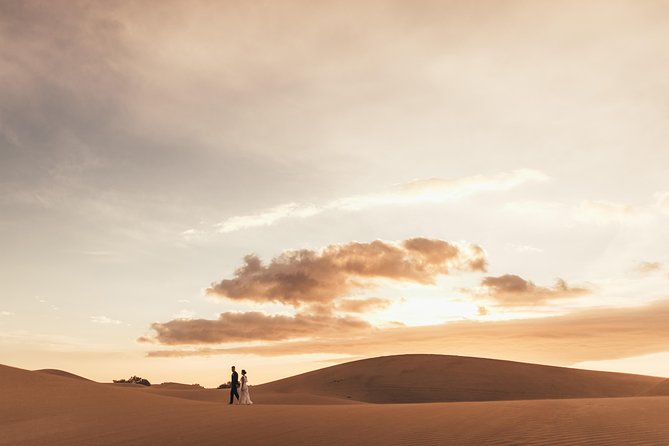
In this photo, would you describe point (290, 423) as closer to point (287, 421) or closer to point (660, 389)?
point (287, 421)

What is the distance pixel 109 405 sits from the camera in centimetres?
1922

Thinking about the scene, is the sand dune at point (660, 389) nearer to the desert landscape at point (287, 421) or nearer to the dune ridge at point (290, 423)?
the dune ridge at point (290, 423)

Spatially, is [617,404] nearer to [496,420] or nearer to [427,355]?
[496,420]

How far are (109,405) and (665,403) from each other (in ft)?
57.8

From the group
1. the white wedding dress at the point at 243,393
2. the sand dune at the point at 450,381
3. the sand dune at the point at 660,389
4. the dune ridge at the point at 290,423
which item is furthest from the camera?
the sand dune at the point at 660,389

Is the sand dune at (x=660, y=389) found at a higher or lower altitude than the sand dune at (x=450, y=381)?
lower

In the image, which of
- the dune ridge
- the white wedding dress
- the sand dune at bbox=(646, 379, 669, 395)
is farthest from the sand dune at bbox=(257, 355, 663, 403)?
the dune ridge

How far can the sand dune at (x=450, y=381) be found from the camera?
4784cm

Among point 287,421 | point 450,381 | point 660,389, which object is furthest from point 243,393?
point 660,389

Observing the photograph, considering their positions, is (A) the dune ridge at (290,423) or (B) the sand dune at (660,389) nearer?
(A) the dune ridge at (290,423)

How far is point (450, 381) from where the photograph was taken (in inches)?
2019

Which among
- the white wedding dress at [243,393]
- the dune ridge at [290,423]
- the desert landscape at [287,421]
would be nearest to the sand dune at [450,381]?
the white wedding dress at [243,393]

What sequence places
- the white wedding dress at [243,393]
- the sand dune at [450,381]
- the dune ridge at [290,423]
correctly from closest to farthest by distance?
the dune ridge at [290,423]
the white wedding dress at [243,393]
the sand dune at [450,381]

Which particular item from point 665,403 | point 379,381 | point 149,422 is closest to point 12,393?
point 149,422
